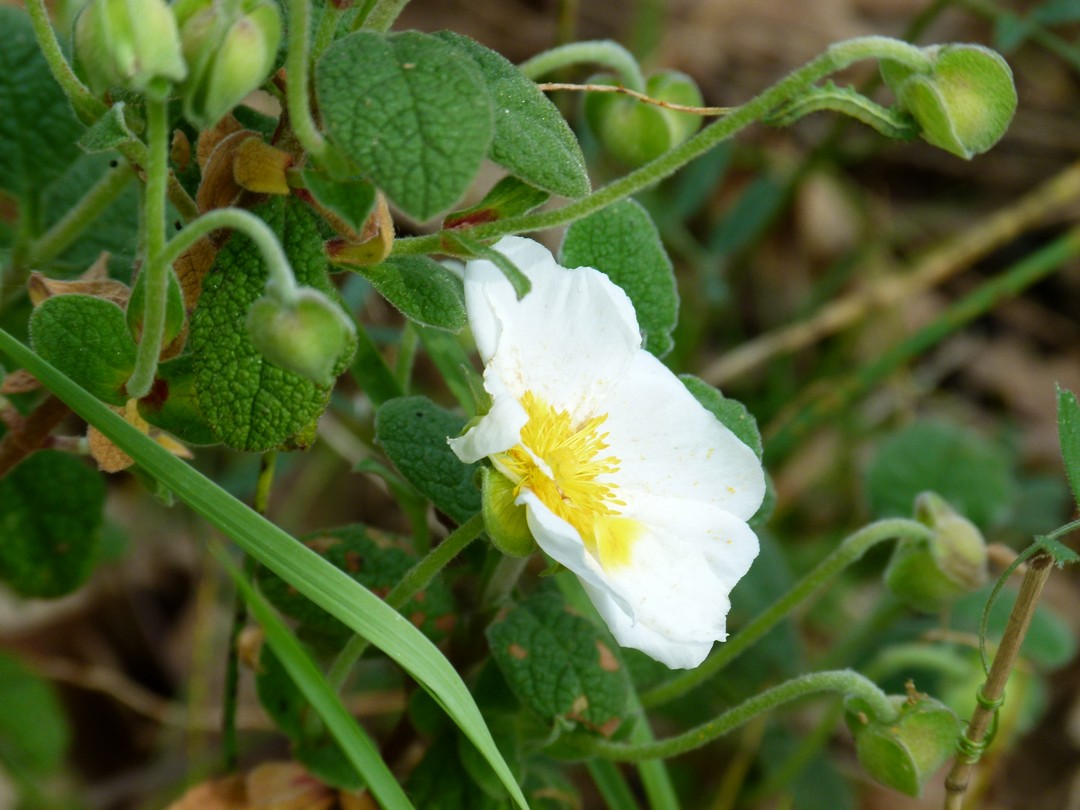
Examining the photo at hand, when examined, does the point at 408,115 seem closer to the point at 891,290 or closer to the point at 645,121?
the point at 645,121

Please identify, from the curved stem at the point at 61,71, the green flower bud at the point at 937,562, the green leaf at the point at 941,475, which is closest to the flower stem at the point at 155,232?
the curved stem at the point at 61,71

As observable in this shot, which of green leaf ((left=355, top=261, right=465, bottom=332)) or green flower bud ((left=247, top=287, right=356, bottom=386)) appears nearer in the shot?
green flower bud ((left=247, top=287, right=356, bottom=386))

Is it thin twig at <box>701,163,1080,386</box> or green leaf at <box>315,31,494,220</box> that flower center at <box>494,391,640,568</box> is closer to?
green leaf at <box>315,31,494,220</box>

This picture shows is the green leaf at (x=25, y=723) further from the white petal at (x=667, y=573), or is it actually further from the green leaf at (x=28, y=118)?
the white petal at (x=667, y=573)

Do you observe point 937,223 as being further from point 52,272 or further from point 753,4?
point 52,272

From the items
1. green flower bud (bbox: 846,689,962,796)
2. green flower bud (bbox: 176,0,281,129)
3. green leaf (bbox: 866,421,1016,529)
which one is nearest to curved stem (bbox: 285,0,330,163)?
A: green flower bud (bbox: 176,0,281,129)

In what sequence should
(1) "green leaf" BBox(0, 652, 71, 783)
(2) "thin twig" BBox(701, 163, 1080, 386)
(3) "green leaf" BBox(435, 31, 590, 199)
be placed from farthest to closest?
(2) "thin twig" BBox(701, 163, 1080, 386) < (1) "green leaf" BBox(0, 652, 71, 783) < (3) "green leaf" BBox(435, 31, 590, 199)

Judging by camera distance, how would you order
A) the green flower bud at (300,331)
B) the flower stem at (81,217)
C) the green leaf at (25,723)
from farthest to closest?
1. the green leaf at (25,723)
2. the flower stem at (81,217)
3. the green flower bud at (300,331)
